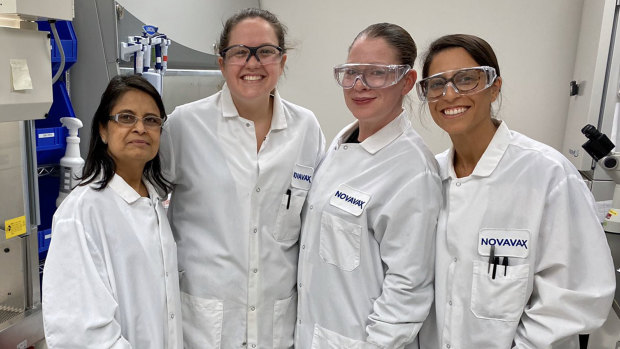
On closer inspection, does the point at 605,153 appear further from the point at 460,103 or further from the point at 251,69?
the point at 251,69

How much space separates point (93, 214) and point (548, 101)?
323 cm

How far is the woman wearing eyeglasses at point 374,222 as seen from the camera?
3.90 feet

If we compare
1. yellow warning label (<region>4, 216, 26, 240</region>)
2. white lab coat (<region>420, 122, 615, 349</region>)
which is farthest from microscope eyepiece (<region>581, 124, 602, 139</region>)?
yellow warning label (<region>4, 216, 26, 240</region>)

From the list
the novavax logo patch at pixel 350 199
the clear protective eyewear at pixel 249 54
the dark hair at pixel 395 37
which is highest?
the dark hair at pixel 395 37

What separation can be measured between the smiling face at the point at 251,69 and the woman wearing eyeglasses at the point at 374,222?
0.22 metres

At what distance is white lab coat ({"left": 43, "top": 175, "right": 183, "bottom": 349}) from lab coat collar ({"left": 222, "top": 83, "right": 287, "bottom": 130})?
1.07 feet

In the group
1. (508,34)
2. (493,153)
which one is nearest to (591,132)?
(493,153)

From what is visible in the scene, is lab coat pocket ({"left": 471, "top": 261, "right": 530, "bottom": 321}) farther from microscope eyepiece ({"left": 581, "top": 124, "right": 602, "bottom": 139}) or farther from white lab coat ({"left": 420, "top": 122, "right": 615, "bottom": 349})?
microscope eyepiece ({"left": 581, "top": 124, "right": 602, "bottom": 139})

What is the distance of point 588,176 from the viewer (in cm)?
243

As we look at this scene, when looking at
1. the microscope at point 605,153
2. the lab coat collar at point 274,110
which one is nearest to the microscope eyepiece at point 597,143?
the microscope at point 605,153

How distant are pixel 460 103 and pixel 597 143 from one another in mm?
892

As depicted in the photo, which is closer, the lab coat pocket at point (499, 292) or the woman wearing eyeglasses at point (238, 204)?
the lab coat pocket at point (499, 292)

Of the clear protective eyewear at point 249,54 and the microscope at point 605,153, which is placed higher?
the clear protective eyewear at point 249,54

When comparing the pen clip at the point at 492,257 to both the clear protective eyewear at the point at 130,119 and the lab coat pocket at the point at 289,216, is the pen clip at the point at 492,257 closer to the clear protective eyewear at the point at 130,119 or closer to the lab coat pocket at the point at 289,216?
the lab coat pocket at the point at 289,216
